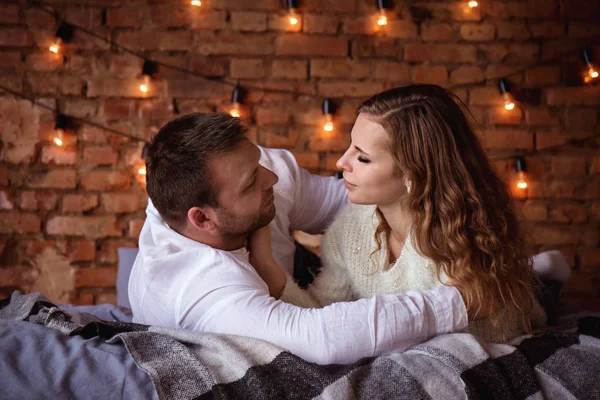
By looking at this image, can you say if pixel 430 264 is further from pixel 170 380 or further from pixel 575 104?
pixel 575 104

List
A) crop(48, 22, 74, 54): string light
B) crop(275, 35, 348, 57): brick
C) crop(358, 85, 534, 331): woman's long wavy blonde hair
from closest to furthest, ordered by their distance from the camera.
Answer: crop(358, 85, 534, 331): woman's long wavy blonde hair < crop(48, 22, 74, 54): string light < crop(275, 35, 348, 57): brick

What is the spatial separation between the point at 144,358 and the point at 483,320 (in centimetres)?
78

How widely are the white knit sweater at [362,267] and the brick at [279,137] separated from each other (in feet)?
3.14

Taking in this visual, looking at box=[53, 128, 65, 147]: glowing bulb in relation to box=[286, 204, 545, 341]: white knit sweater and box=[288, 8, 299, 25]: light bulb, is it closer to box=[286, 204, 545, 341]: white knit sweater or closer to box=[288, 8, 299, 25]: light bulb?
box=[288, 8, 299, 25]: light bulb

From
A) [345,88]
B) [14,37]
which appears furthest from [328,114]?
[14,37]

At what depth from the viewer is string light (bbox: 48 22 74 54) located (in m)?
2.38

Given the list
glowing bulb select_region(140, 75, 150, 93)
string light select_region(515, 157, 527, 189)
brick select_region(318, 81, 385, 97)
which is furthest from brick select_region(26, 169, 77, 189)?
string light select_region(515, 157, 527, 189)

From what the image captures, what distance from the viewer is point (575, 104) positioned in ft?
8.32

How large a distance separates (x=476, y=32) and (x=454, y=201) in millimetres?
1517

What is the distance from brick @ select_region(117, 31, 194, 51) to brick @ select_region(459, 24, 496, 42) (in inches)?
49.4

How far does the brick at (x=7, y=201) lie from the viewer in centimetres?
242

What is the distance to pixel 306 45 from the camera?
2.48 metres

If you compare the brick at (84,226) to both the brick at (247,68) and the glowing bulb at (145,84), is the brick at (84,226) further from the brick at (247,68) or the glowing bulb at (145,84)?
the brick at (247,68)

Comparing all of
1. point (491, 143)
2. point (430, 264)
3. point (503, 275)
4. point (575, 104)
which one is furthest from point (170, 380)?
point (575, 104)
